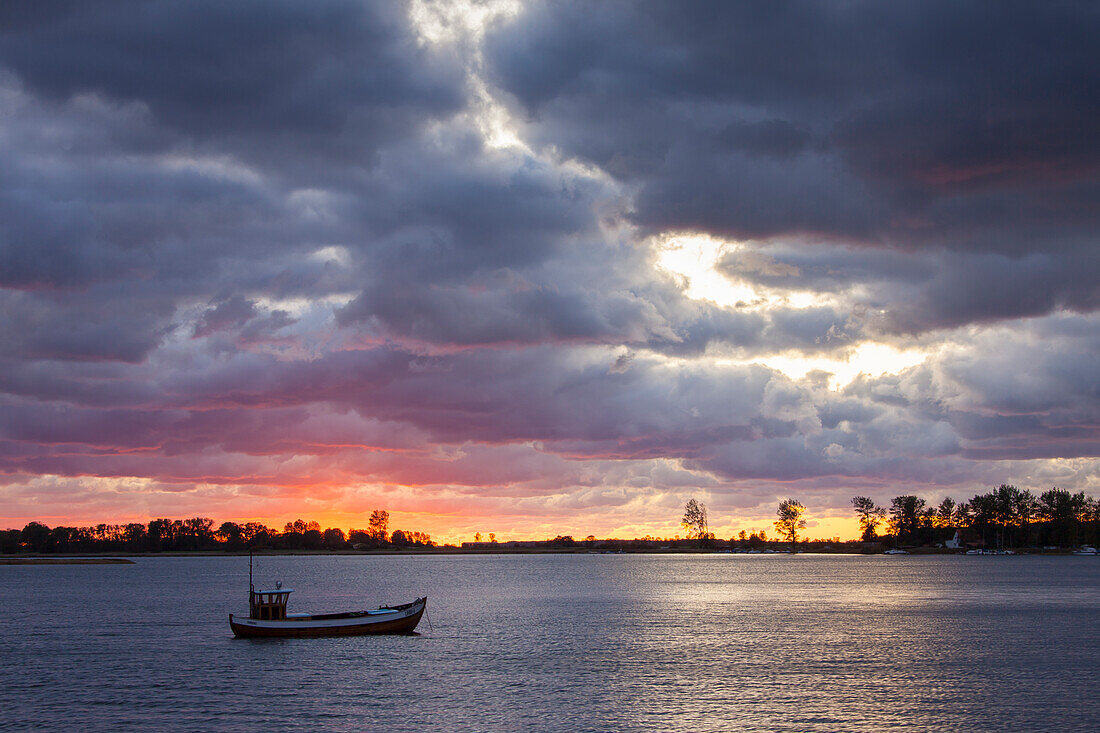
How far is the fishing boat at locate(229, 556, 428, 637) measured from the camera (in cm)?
9212

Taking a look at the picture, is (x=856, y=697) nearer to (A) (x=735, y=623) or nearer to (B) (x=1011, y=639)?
(B) (x=1011, y=639)

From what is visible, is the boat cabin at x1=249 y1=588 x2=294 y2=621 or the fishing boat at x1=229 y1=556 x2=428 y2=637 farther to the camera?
the boat cabin at x1=249 y1=588 x2=294 y2=621

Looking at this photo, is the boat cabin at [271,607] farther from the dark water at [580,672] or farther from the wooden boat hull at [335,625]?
the dark water at [580,672]

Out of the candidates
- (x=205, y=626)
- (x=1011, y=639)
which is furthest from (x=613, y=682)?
(x=205, y=626)

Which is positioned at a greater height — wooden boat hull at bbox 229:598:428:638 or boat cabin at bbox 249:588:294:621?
boat cabin at bbox 249:588:294:621

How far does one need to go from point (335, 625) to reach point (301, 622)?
3473 mm

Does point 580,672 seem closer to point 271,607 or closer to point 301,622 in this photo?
point 301,622

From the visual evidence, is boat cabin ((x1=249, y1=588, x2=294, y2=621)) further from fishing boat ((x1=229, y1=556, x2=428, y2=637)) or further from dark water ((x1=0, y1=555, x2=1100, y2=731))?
dark water ((x1=0, y1=555, x2=1100, y2=731))

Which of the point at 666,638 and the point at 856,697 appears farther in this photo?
the point at 666,638

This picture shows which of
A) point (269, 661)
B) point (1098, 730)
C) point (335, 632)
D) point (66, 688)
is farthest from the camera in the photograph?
point (335, 632)

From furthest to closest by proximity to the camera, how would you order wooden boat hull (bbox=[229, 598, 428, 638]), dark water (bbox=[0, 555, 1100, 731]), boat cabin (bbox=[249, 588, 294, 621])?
boat cabin (bbox=[249, 588, 294, 621])
wooden boat hull (bbox=[229, 598, 428, 638])
dark water (bbox=[0, 555, 1100, 731])

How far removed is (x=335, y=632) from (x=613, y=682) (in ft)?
123

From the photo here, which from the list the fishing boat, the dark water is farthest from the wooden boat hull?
the dark water

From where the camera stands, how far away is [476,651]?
87.5 m
